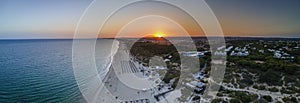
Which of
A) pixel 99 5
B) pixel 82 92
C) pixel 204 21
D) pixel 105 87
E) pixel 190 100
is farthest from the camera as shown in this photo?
pixel 105 87

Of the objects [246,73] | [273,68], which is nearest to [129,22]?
[246,73]

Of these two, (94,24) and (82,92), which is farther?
(82,92)

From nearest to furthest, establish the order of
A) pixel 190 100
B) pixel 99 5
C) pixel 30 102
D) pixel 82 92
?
pixel 99 5 < pixel 190 100 < pixel 30 102 < pixel 82 92

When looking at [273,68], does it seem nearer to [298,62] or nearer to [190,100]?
[298,62]

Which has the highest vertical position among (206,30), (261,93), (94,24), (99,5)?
(99,5)

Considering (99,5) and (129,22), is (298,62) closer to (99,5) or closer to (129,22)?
(129,22)

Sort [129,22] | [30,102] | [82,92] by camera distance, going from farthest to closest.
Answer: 1. [82,92]
2. [30,102]
3. [129,22]

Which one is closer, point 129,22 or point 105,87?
point 129,22

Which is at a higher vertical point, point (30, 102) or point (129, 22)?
point (129, 22)

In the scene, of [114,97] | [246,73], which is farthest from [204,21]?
[246,73]
